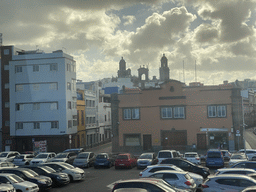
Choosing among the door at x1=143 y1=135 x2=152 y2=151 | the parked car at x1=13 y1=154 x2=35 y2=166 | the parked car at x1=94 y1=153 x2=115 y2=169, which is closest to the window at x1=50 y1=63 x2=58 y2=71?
the door at x1=143 y1=135 x2=152 y2=151

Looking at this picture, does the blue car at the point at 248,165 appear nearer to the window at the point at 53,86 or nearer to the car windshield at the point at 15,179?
the car windshield at the point at 15,179

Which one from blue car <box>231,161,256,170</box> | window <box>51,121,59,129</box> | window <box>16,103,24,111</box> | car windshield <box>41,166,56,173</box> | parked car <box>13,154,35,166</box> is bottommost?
parked car <box>13,154,35,166</box>

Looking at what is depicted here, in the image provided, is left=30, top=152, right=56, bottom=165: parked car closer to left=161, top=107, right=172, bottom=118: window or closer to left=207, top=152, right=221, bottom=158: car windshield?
left=207, top=152, right=221, bottom=158: car windshield

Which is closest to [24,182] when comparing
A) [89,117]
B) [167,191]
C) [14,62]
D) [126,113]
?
[167,191]

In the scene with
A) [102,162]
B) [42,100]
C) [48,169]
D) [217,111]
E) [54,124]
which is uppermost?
[42,100]

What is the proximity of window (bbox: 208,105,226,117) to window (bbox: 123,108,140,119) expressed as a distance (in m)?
11.5

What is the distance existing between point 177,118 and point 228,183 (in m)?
34.2

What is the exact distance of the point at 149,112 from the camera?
50.6 meters

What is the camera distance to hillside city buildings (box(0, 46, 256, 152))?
4781 cm

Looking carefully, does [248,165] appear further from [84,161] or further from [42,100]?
[42,100]

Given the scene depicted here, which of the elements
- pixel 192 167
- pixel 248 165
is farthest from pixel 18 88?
pixel 248 165

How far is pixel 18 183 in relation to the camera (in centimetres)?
1916

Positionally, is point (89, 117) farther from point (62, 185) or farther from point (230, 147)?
point (62, 185)

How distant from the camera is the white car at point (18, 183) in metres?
18.8
